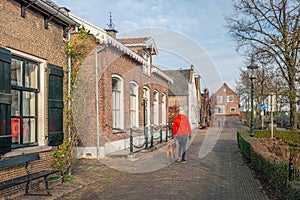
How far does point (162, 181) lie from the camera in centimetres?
891

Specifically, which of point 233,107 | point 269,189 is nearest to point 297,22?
point 269,189

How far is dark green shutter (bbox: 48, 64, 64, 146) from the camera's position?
852 cm

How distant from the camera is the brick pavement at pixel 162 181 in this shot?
7469 mm

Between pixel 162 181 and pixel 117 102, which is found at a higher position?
pixel 117 102

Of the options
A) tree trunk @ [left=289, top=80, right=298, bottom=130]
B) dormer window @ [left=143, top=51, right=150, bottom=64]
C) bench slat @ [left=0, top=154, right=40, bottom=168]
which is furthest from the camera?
dormer window @ [left=143, top=51, right=150, bottom=64]

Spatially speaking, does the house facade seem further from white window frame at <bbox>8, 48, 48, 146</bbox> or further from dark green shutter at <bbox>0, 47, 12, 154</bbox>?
dark green shutter at <bbox>0, 47, 12, 154</bbox>

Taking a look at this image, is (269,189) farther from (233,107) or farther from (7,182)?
(233,107)

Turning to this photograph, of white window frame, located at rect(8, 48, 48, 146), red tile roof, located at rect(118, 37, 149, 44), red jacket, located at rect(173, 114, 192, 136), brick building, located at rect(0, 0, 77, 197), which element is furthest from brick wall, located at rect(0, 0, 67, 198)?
red tile roof, located at rect(118, 37, 149, 44)

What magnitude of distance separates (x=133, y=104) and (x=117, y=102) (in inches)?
96.7

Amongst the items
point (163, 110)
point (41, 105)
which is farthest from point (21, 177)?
point (163, 110)

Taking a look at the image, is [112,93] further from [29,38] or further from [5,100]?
[5,100]

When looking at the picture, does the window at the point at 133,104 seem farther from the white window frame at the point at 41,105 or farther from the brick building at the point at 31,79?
the white window frame at the point at 41,105

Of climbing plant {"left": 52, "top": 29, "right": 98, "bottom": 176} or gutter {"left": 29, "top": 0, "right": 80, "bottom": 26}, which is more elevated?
gutter {"left": 29, "top": 0, "right": 80, "bottom": 26}

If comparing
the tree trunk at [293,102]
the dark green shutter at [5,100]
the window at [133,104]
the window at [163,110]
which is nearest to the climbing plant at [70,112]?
the dark green shutter at [5,100]
